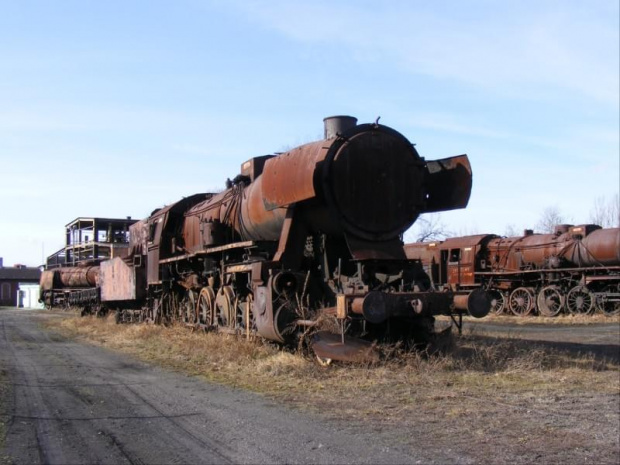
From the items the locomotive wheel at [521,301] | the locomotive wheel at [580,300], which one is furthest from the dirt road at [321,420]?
the locomotive wheel at [521,301]

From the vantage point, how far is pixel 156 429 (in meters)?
6.11

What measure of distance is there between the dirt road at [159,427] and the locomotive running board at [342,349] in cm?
158


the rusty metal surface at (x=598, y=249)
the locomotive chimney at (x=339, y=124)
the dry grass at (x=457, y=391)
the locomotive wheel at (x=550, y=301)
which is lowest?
the dry grass at (x=457, y=391)

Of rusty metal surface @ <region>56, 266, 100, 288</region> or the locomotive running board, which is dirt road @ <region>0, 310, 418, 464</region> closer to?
the locomotive running board

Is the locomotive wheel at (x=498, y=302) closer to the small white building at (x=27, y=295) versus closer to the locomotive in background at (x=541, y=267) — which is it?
the locomotive in background at (x=541, y=267)

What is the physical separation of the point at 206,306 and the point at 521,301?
17490 millimetres

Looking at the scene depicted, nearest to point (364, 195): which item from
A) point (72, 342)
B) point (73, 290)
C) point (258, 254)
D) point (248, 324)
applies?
point (258, 254)

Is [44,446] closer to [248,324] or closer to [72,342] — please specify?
[248,324]

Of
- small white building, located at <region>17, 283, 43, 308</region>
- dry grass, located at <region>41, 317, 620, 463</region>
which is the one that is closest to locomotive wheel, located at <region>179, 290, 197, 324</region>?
dry grass, located at <region>41, 317, 620, 463</region>

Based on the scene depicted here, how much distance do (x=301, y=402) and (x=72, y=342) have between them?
11.1 m

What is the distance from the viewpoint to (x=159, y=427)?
6195mm

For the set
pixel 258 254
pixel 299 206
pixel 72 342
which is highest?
pixel 299 206

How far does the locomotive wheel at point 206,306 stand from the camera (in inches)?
550

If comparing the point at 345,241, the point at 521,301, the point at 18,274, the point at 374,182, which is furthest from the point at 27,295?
the point at 374,182
